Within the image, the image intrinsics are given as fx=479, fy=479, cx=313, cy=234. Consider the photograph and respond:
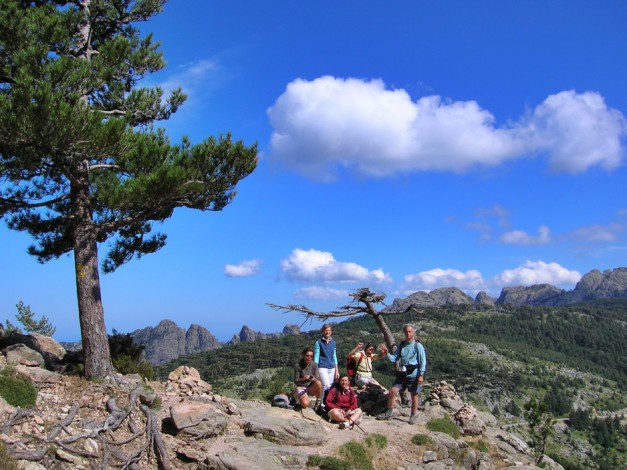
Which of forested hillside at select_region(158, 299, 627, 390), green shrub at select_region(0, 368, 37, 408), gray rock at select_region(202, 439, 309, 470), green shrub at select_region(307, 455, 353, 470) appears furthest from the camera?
forested hillside at select_region(158, 299, 627, 390)

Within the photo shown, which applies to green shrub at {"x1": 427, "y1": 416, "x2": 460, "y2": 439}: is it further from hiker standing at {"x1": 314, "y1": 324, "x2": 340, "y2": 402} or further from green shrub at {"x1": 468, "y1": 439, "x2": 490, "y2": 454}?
hiker standing at {"x1": 314, "y1": 324, "x2": 340, "y2": 402}

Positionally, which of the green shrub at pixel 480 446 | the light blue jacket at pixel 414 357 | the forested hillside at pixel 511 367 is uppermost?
the light blue jacket at pixel 414 357

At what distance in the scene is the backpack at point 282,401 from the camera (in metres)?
13.2

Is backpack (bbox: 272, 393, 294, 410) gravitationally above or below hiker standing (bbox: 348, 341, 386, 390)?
below


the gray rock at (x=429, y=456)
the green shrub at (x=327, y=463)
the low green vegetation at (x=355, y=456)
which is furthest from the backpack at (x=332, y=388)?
the green shrub at (x=327, y=463)

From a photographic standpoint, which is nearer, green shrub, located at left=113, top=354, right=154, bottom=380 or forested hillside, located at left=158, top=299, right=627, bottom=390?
green shrub, located at left=113, top=354, right=154, bottom=380

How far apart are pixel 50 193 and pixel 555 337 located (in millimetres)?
207856

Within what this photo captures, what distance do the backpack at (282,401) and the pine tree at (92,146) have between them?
14.5 feet

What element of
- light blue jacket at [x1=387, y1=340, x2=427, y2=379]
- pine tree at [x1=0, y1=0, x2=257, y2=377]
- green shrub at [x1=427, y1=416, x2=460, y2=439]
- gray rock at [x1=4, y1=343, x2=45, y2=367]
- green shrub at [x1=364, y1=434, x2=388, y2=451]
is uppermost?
pine tree at [x1=0, y1=0, x2=257, y2=377]

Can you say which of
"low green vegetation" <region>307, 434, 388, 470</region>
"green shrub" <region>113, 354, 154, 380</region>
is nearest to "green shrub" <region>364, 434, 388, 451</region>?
"low green vegetation" <region>307, 434, 388, 470</region>

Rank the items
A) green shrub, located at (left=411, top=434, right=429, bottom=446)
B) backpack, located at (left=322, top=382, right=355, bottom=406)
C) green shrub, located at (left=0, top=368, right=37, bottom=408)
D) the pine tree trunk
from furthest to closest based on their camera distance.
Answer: backpack, located at (left=322, top=382, right=355, bottom=406)
green shrub, located at (left=411, top=434, right=429, bottom=446)
the pine tree trunk
green shrub, located at (left=0, top=368, right=37, bottom=408)

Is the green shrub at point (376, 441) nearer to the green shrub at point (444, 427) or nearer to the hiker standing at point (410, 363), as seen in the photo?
the hiker standing at point (410, 363)

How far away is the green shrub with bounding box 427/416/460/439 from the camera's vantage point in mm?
13258

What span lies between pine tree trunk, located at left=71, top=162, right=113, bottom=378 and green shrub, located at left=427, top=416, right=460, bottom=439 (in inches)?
341
